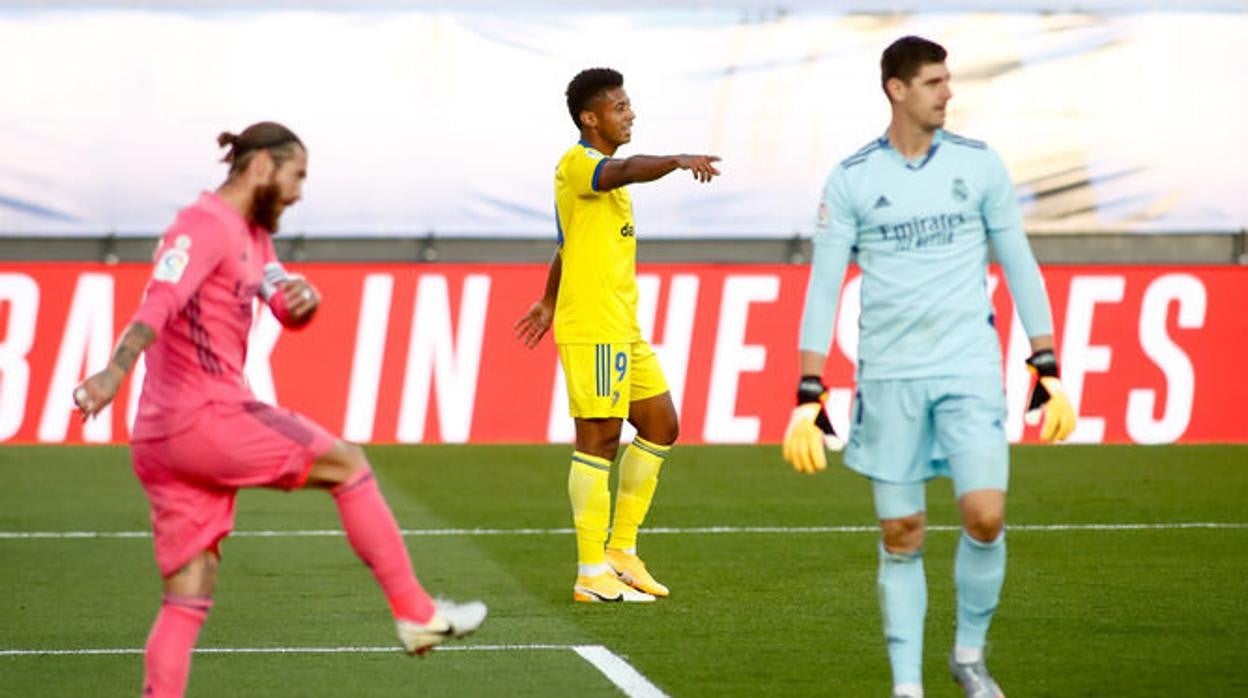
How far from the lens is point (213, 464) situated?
23.5ft

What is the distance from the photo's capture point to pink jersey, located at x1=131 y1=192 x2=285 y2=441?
23.3ft

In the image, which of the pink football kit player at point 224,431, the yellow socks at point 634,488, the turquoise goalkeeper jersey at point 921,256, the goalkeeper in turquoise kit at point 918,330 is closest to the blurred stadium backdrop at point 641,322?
the yellow socks at point 634,488

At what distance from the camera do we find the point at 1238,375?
61.4 feet

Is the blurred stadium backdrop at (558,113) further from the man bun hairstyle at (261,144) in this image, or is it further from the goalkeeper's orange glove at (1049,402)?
the man bun hairstyle at (261,144)

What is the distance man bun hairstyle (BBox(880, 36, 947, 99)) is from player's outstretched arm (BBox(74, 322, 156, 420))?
96.8 inches

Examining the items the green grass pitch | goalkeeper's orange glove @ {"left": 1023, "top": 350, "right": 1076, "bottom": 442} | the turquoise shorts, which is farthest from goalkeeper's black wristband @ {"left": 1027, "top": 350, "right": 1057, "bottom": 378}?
the green grass pitch

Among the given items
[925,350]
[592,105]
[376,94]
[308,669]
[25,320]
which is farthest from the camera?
[376,94]

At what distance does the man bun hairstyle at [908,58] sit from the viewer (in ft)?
26.1

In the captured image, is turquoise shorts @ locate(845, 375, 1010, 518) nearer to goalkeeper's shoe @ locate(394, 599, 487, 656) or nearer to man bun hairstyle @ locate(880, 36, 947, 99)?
man bun hairstyle @ locate(880, 36, 947, 99)

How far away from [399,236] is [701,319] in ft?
15.2

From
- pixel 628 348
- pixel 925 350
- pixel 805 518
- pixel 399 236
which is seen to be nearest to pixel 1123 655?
pixel 925 350

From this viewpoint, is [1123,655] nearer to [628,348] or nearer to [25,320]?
[628,348]

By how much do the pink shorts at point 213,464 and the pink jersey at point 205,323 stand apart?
0.16ft

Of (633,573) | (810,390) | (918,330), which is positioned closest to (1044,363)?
(918,330)
